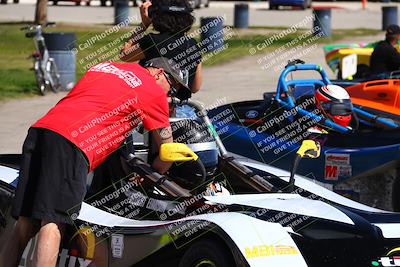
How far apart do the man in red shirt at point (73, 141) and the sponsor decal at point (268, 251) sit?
0.88 m

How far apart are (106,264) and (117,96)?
1028 millimetres

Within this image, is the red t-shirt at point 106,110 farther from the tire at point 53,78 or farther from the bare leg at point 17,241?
the tire at point 53,78

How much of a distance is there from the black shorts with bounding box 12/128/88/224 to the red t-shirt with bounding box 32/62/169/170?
0.06 metres

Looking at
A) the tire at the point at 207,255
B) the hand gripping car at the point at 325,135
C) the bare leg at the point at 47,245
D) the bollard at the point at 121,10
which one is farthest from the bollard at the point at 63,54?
the bollard at the point at 121,10

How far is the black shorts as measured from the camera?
17.3 ft

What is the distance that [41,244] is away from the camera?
17.7 ft

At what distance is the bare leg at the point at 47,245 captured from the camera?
5.37 meters

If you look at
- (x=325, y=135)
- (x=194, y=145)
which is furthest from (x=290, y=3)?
(x=194, y=145)

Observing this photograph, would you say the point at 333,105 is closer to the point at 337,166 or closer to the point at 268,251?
the point at 337,166

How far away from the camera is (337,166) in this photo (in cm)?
888

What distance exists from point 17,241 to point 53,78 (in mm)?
12928

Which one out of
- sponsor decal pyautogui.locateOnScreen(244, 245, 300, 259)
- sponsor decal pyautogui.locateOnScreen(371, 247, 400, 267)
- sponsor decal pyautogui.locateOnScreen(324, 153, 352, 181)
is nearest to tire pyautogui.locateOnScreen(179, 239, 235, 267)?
sponsor decal pyautogui.locateOnScreen(244, 245, 300, 259)

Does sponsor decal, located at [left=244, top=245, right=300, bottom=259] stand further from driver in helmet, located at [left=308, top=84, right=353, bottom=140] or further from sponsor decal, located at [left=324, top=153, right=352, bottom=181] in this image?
driver in helmet, located at [left=308, top=84, right=353, bottom=140]

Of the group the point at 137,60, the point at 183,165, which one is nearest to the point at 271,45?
the point at 137,60
